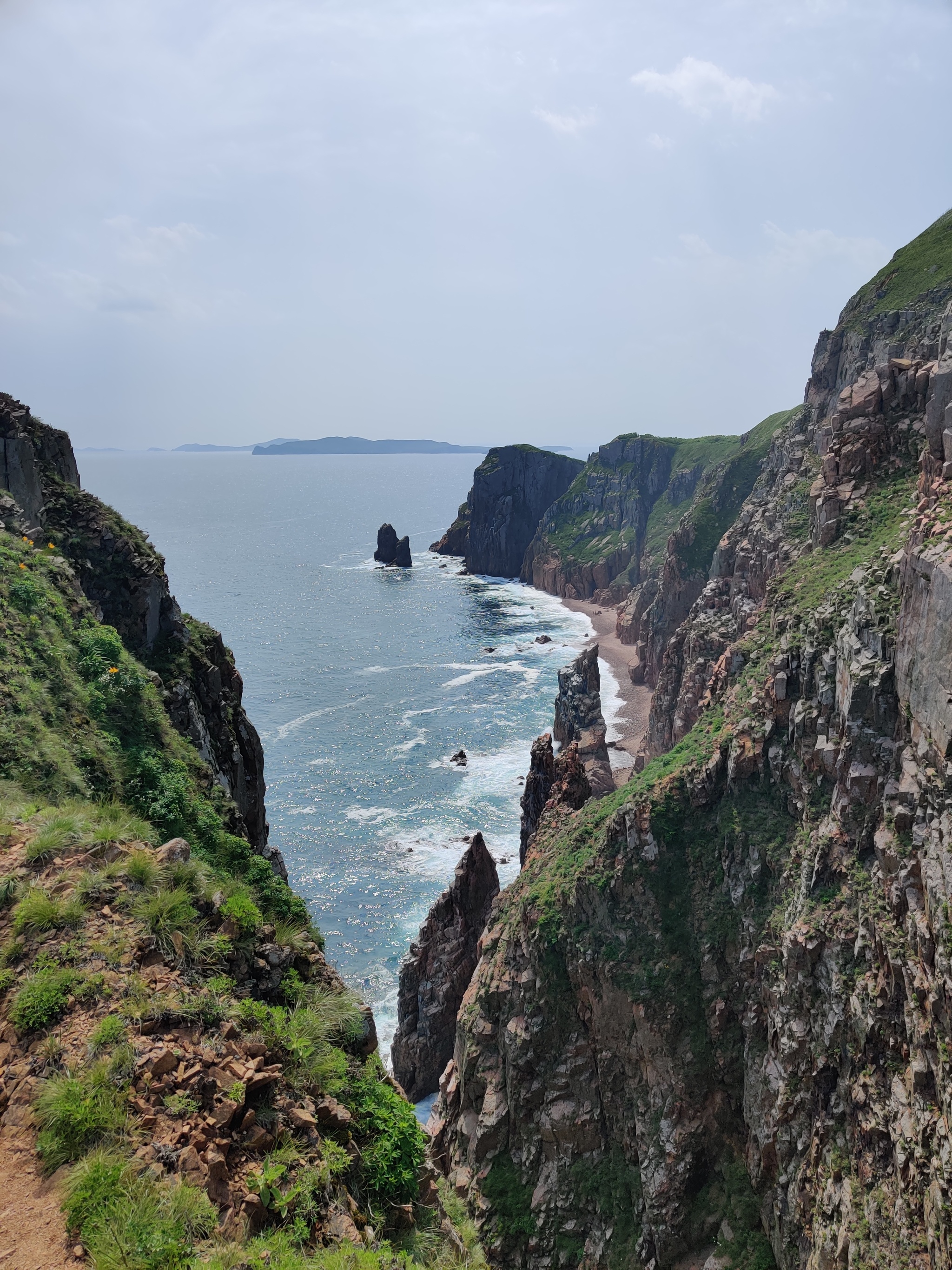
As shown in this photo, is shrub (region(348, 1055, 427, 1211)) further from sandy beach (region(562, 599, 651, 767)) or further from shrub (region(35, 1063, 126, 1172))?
sandy beach (region(562, 599, 651, 767))

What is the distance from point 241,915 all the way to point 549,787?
157 ft

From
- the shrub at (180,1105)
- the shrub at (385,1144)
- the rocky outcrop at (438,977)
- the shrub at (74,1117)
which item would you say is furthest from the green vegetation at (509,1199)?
the shrub at (74,1117)

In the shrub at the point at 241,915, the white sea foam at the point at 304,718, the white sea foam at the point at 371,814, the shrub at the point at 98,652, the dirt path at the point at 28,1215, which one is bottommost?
the white sea foam at the point at 371,814

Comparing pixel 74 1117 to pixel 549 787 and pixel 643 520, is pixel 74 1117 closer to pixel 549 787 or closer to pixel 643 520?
pixel 549 787

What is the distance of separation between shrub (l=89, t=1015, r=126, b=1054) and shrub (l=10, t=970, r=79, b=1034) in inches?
32.7

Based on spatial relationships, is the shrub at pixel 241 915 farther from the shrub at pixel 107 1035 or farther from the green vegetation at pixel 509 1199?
the green vegetation at pixel 509 1199

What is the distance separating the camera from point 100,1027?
10.3 m

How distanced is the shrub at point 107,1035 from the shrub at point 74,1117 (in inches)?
18.8

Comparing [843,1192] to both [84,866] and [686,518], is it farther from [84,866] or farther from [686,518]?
[686,518]

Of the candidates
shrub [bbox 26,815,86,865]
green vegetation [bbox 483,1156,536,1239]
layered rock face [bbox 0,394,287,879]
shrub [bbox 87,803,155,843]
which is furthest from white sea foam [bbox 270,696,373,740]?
shrub [bbox 26,815,86,865]

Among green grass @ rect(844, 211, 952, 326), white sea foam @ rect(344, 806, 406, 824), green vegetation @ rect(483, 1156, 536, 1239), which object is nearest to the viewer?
green vegetation @ rect(483, 1156, 536, 1239)

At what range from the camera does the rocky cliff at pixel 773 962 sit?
22875 millimetres

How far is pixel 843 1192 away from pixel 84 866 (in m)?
24.7

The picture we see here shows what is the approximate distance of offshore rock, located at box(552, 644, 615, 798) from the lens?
247 ft
